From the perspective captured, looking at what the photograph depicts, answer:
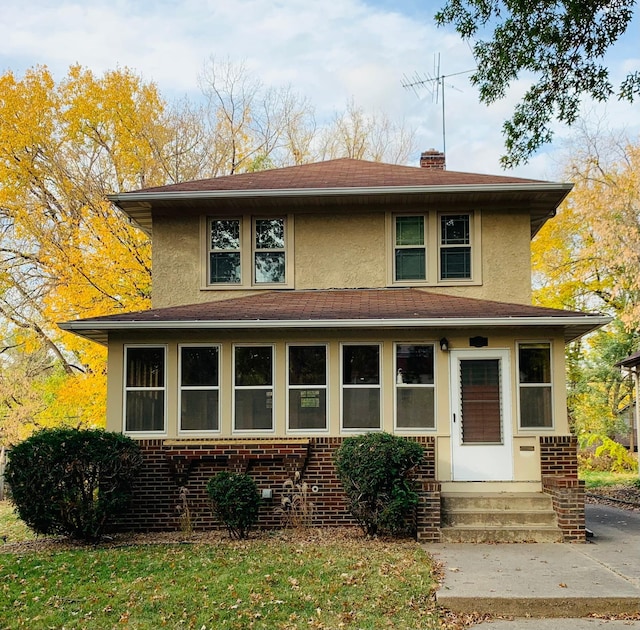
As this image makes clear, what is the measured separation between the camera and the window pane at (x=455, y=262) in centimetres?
1264

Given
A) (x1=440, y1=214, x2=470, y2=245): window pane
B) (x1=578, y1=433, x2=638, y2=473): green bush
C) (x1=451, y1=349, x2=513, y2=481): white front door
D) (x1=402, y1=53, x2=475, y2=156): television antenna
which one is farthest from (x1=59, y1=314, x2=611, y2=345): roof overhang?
(x1=578, y1=433, x2=638, y2=473): green bush

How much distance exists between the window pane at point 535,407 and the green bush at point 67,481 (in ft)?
19.4

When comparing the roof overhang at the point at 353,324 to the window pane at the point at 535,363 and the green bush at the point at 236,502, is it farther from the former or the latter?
the green bush at the point at 236,502

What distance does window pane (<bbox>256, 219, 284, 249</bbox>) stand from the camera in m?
13.0

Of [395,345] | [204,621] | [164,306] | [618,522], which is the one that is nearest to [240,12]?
[164,306]

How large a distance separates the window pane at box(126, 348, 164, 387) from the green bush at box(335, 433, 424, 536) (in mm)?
3350

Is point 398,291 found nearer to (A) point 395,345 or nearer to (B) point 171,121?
(A) point 395,345

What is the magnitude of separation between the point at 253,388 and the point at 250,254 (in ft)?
8.71

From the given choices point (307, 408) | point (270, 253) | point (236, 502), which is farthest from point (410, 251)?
point (236, 502)

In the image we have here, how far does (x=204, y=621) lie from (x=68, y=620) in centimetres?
121

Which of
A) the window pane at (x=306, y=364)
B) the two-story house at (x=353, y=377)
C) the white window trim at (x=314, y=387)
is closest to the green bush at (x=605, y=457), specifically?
the two-story house at (x=353, y=377)

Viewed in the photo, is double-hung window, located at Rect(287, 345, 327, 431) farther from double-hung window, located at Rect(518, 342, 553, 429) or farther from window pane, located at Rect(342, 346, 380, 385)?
double-hung window, located at Rect(518, 342, 553, 429)

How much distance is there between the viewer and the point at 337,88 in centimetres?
2766

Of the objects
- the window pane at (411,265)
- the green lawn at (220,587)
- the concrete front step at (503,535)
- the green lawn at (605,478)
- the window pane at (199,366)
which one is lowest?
the green lawn at (605,478)
